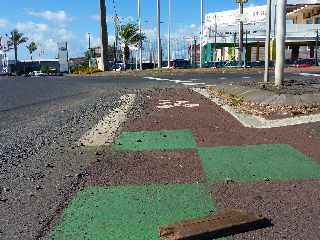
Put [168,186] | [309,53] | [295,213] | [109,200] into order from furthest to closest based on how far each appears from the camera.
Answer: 1. [309,53]
2. [168,186]
3. [109,200]
4. [295,213]

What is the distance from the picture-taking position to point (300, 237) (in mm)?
3916

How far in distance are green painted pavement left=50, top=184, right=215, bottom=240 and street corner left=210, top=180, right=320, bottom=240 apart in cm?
27

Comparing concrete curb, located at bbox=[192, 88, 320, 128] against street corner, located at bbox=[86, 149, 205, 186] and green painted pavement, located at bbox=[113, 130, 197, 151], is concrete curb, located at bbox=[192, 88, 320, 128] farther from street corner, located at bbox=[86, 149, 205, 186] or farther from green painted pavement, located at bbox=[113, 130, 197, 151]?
street corner, located at bbox=[86, 149, 205, 186]

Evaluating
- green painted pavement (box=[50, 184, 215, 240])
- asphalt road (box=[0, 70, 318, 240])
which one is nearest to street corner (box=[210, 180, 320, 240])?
green painted pavement (box=[50, 184, 215, 240])

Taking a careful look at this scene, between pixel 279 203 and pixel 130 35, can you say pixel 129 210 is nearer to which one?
pixel 279 203

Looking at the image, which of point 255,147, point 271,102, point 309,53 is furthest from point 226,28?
point 255,147

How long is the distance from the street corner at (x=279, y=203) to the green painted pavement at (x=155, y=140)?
7.98 ft

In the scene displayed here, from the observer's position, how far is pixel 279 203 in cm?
472

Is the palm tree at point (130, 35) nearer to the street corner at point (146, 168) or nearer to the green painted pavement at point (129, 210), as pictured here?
the street corner at point (146, 168)

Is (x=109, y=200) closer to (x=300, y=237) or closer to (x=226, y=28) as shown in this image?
(x=300, y=237)

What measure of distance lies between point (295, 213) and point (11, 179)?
339cm

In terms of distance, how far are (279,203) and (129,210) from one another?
4.91 ft

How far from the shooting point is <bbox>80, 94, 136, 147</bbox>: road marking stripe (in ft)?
26.9

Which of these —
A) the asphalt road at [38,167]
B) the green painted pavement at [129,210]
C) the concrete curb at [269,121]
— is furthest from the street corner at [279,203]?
the concrete curb at [269,121]
